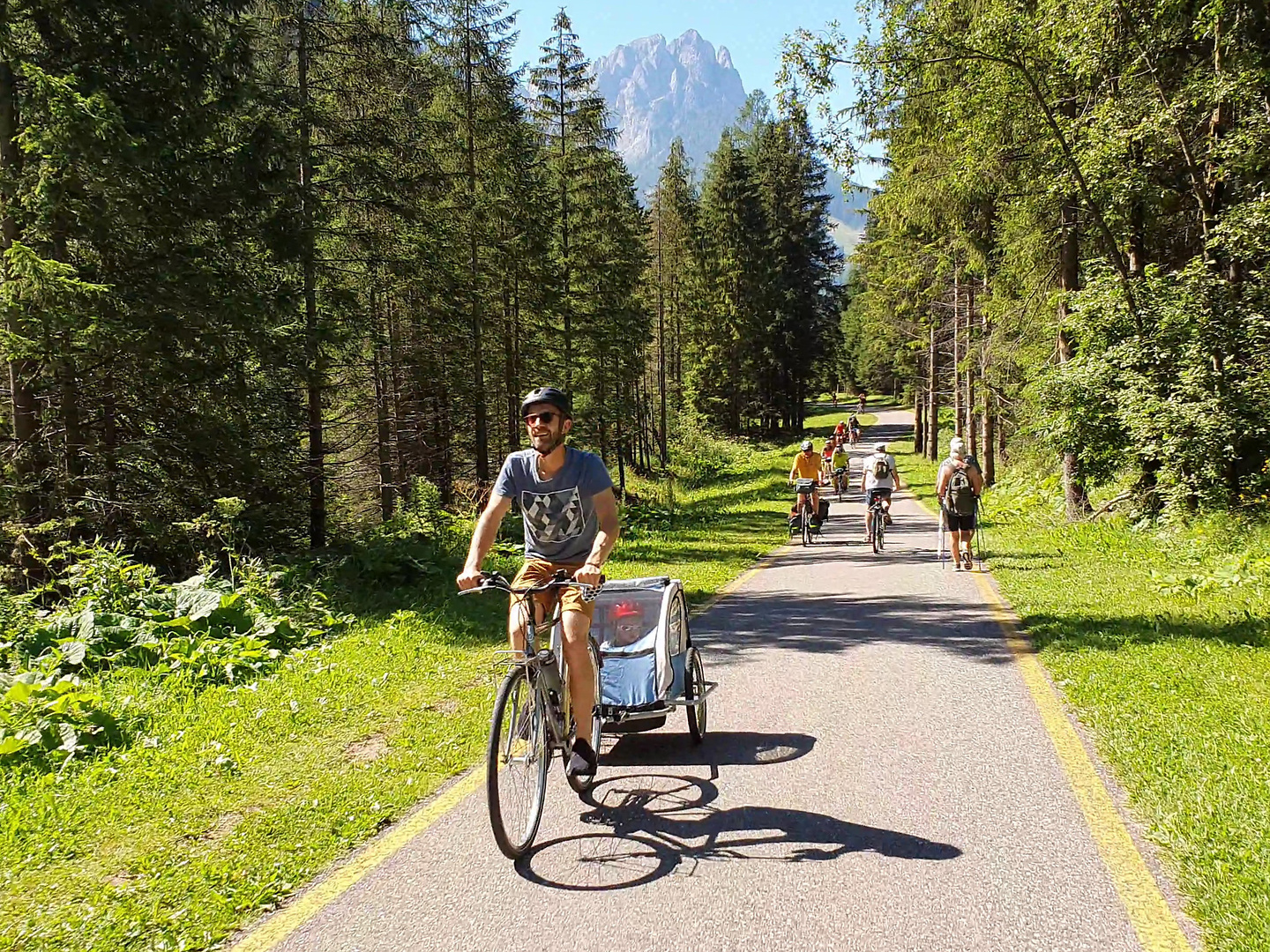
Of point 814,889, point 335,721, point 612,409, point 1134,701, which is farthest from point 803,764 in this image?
point 612,409

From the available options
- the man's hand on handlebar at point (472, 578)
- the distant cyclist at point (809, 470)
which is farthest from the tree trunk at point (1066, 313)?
the man's hand on handlebar at point (472, 578)

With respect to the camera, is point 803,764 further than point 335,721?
No

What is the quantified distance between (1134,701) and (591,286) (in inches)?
912

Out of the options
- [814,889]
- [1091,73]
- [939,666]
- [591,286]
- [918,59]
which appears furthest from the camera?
[591,286]

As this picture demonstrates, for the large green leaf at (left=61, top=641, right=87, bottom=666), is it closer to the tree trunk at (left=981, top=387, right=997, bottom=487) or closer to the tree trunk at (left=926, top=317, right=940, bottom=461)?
the tree trunk at (left=981, top=387, right=997, bottom=487)

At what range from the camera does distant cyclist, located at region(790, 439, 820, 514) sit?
58.5 feet

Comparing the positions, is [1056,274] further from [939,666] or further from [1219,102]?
[939,666]

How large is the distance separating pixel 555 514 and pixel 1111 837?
125 inches

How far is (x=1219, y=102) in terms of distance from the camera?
12742 millimetres

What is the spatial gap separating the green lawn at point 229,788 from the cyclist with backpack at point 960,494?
7898 mm

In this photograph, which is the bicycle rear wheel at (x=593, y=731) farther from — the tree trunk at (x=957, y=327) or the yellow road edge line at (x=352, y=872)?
the tree trunk at (x=957, y=327)

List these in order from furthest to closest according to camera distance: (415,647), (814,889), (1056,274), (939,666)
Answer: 1. (1056,274)
2. (415,647)
3. (939,666)
4. (814,889)

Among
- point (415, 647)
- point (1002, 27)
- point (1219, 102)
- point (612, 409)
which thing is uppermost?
point (1002, 27)

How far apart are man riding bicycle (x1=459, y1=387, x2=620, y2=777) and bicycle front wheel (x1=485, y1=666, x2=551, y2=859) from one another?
8.2 inches
